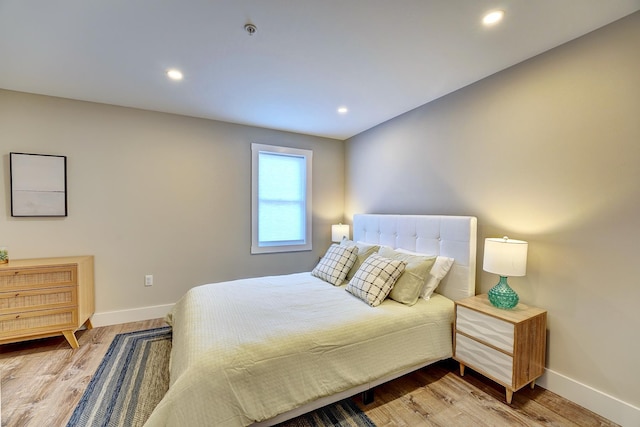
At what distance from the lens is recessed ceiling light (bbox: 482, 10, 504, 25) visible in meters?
1.52

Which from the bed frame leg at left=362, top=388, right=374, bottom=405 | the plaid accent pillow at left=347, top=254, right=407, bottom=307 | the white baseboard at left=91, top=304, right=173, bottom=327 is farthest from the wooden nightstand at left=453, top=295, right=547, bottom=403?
the white baseboard at left=91, top=304, right=173, bottom=327

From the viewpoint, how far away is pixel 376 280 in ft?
7.14

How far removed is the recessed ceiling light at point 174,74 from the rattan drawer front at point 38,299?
2.12 m

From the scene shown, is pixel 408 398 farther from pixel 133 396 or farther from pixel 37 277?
pixel 37 277

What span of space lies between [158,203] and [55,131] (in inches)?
45.6

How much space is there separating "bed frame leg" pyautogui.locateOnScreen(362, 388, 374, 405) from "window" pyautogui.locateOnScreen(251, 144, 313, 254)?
7.34 ft

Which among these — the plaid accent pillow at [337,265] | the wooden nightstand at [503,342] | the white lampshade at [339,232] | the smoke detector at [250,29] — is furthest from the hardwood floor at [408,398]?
the smoke detector at [250,29]

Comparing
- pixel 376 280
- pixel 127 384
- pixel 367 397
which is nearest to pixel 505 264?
pixel 376 280

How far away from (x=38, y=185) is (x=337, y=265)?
3.13 metres

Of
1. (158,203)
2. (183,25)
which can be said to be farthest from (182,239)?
(183,25)

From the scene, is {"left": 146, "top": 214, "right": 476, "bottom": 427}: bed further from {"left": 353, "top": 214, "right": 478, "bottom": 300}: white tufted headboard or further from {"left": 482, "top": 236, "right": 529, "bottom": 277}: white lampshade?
{"left": 482, "top": 236, "right": 529, "bottom": 277}: white lampshade

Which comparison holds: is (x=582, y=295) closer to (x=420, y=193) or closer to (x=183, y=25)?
(x=420, y=193)

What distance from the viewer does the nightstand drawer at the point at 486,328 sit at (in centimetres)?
172

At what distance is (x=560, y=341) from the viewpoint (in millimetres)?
1835
